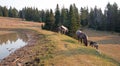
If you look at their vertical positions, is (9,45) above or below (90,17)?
below

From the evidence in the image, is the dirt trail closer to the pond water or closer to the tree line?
the tree line

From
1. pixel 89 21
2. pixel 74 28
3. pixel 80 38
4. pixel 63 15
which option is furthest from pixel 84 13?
pixel 80 38

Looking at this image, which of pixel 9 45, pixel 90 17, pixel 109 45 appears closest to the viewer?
pixel 9 45

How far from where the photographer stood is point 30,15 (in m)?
A: 166

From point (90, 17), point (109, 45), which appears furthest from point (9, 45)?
point (90, 17)

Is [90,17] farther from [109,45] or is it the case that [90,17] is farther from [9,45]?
[9,45]

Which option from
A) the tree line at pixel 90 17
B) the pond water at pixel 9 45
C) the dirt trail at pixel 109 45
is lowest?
the dirt trail at pixel 109 45

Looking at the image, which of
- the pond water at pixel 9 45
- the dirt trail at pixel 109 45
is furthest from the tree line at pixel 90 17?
the pond water at pixel 9 45

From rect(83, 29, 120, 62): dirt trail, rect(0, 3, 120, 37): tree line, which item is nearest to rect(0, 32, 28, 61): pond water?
rect(83, 29, 120, 62): dirt trail

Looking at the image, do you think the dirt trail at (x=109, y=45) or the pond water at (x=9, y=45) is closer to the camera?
the pond water at (x=9, y=45)

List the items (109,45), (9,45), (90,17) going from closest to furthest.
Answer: (9,45) → (109,45) → (90,17)

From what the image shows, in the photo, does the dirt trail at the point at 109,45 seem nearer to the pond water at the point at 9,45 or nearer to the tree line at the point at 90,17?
the tree line at the point at 90,17

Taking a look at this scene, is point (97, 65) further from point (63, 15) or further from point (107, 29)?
point (107, 29)

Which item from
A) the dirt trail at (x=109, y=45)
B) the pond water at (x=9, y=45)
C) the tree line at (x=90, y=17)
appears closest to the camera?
the pond water at (x=9, y=45)
